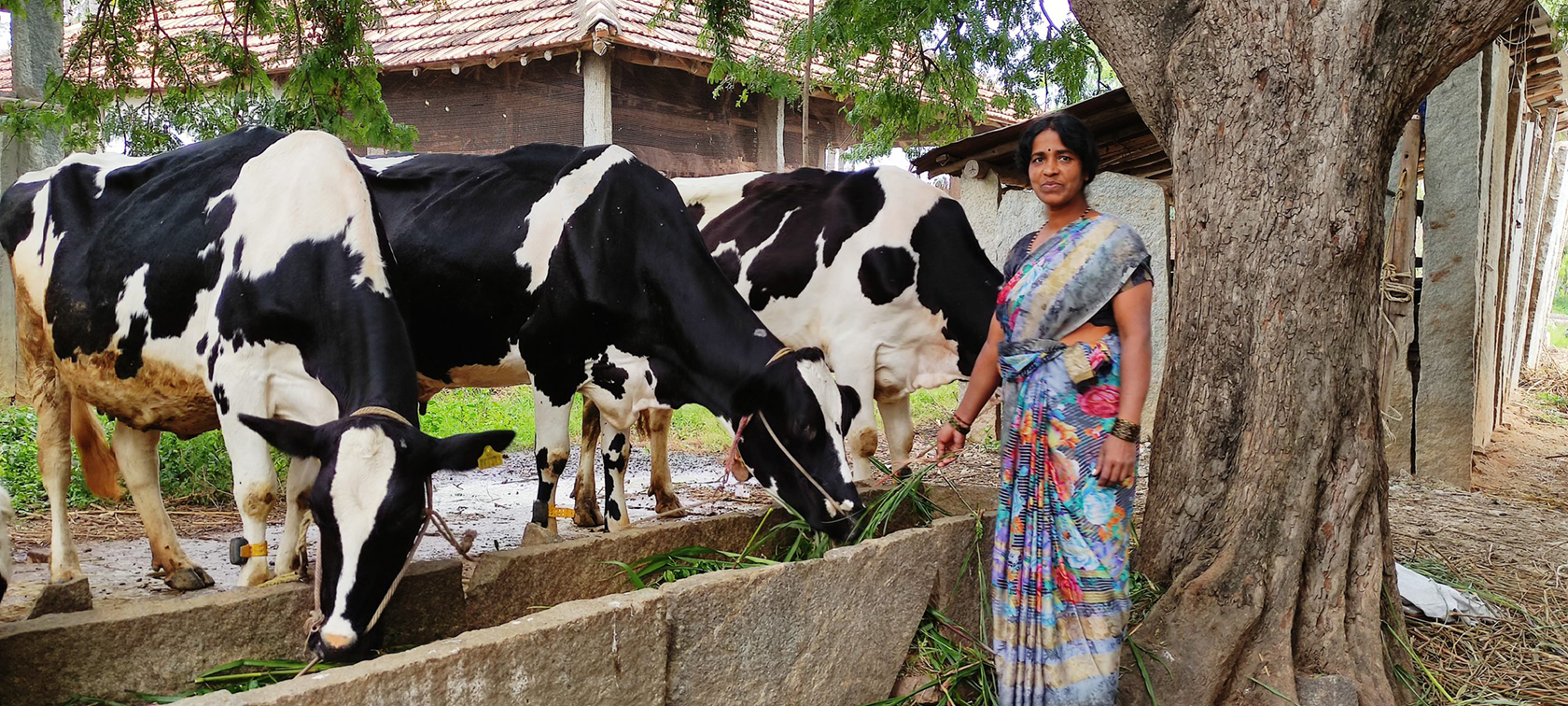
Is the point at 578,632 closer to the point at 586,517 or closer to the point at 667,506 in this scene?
the point at 586,517

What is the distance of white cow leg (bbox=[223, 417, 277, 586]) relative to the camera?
145 inches

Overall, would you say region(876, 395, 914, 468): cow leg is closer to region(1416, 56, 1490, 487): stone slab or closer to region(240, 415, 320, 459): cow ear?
region(1416, 56, 1490, 487): stone slab

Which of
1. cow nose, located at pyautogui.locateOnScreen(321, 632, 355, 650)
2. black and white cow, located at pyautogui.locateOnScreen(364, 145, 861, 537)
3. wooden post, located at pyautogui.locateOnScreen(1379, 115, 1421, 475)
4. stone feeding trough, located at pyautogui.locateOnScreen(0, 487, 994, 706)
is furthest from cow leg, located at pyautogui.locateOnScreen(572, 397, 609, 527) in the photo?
wooden post, located at pyautogui.locateOnScreen(1379, 115, 1421, 475)

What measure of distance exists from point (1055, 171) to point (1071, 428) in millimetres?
688

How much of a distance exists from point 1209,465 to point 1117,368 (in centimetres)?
78

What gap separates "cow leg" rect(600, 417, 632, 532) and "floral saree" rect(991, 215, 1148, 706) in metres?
2.41

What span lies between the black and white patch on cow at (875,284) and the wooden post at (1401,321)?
269 cm

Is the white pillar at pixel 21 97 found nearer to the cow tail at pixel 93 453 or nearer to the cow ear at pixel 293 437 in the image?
the cow tail at pixel 93 453

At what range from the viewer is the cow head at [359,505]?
9.08 feet

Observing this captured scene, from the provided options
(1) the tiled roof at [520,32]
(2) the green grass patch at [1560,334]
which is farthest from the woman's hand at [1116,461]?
(2) the green grass patch at [1560,334]

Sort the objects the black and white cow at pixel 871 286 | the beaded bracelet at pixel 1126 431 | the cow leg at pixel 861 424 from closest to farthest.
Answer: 1. the beaded bracelet at pixel 1126 431
2. the cow leg at pixel 861 424
3. the black and white cow at pixel 871 286

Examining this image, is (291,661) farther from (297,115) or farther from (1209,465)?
(297,115)

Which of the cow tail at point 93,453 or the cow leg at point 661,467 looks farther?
the cow leg at point 661,467

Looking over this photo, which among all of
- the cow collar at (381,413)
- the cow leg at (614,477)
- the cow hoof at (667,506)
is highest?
the cow collar at (381,413)
